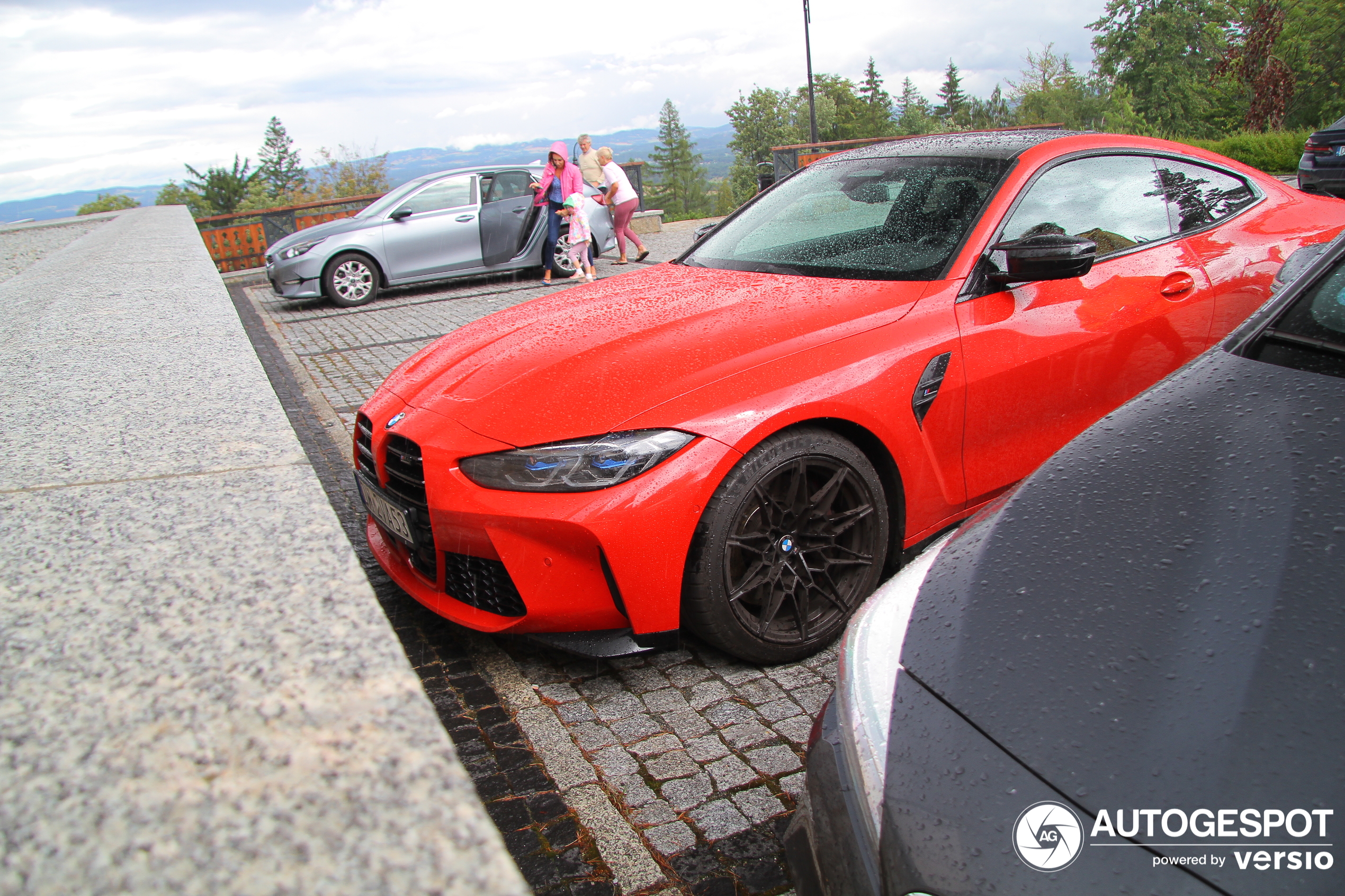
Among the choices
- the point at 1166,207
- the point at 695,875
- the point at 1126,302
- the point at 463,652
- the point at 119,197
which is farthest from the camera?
the point at 119,197

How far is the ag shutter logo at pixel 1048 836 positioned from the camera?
112 cm

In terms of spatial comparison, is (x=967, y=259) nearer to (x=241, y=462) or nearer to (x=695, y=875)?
(x=695, y=875)

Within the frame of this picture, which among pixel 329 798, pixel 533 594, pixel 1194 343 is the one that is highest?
pixel 329 798

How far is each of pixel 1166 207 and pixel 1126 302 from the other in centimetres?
65

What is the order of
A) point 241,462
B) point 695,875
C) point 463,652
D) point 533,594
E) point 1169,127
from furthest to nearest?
point 1169,127
point 463,652
point 533,594
point 695,875
point 241,462

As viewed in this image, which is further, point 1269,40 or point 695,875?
point 1269,40

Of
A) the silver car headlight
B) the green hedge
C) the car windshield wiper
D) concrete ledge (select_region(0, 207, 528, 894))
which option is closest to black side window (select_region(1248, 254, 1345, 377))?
the car windshield wiper

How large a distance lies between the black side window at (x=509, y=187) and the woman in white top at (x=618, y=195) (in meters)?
1.13

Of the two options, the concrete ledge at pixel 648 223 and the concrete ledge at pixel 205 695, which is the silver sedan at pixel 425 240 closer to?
the concrete ledge at pixel 648 223

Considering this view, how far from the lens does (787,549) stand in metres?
2.80

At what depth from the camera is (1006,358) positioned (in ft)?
10.4

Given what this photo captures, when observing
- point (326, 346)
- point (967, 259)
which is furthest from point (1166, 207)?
point (326, 346)

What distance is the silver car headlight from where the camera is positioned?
1.41 metres

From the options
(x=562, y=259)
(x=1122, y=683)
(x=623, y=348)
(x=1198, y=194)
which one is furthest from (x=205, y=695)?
(x=562, y=259)
